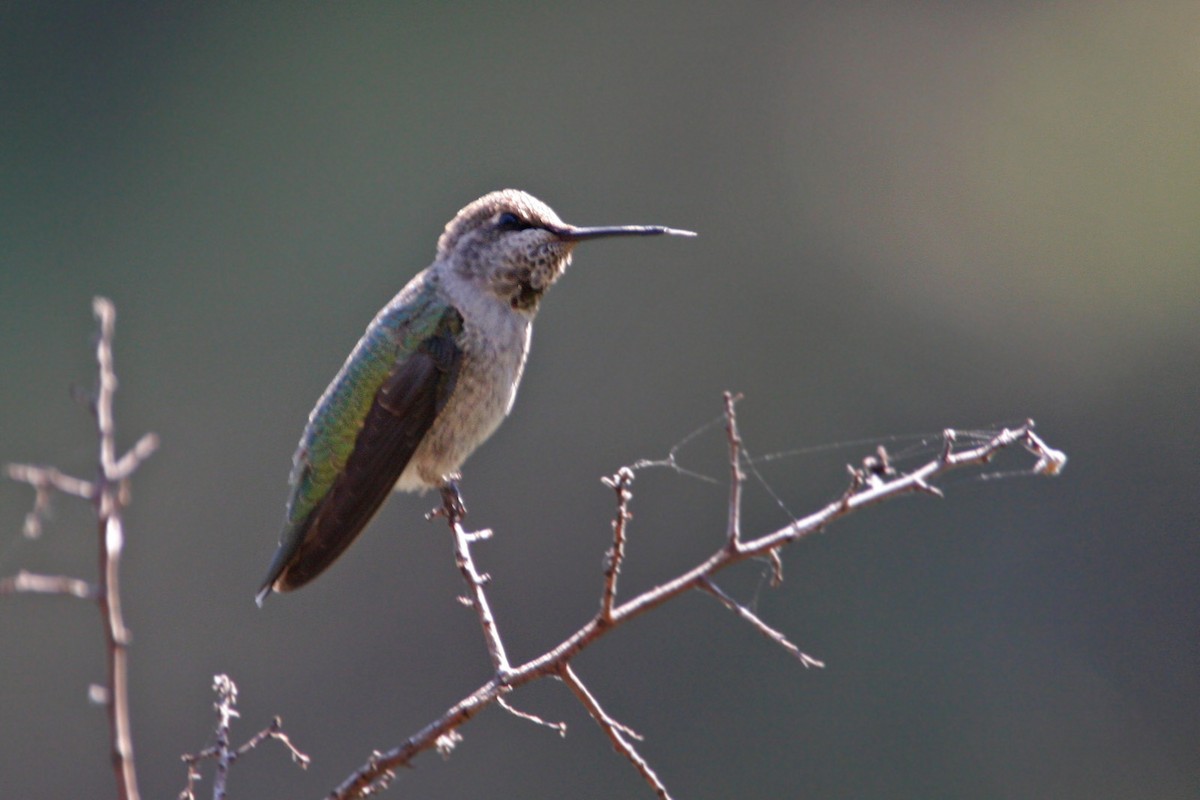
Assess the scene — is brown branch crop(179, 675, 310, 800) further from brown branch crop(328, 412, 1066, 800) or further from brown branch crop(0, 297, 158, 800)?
brown branch crop(0, 297, 158, 800)

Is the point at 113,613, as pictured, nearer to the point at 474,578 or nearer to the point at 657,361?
the point at 474,578

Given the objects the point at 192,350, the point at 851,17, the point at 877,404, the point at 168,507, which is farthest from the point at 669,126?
the point at 168,507

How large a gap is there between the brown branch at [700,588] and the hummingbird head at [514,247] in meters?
1.55

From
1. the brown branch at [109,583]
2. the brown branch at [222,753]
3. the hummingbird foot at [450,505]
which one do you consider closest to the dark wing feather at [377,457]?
the hummingbird foot at [450,505]

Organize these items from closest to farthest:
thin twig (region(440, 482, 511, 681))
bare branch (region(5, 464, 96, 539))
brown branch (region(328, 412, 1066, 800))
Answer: bare branch (region(5, 464, 96, 539)), brown branch (region(328, 412, 1066, 800)), thin twig (region(440, 482, 511, 681))

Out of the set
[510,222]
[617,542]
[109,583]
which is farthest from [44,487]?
[510,222]

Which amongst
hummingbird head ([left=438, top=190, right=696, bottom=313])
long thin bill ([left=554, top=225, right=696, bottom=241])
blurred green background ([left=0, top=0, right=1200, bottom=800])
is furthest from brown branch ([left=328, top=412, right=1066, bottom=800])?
blurred green background ([left=0, top=0, right=1200, bottom=800])

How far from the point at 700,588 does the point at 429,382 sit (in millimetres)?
1546

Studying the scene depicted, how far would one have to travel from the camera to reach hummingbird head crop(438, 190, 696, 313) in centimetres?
326

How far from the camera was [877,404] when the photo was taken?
9.82 m

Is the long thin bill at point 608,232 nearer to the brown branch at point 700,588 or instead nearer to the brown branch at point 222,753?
the brown branch at point 700,588

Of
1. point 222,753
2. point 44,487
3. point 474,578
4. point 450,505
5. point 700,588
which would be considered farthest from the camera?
point 450,505

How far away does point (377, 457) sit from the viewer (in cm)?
310

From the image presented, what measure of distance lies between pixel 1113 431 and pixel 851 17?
479cm
